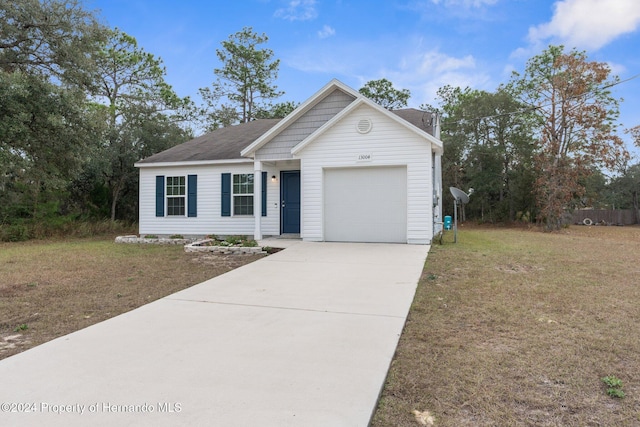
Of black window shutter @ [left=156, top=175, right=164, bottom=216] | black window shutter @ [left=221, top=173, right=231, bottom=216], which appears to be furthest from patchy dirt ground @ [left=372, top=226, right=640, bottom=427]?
black window shutter @ [left=156, top=175, right=164, bottom=216]

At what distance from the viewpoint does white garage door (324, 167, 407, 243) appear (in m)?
9.97

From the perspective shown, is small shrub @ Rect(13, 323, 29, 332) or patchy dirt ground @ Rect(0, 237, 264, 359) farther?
patchy dirt ground @ Rect(0, 237, 264, 359)

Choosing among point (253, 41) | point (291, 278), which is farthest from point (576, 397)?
point (253, 41)

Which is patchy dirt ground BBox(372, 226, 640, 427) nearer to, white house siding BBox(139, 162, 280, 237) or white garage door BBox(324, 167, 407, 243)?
white garage door BBox(324, 167, 407, 243)

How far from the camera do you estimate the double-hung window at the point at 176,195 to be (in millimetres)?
12586

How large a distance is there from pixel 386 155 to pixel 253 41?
69.4 feet

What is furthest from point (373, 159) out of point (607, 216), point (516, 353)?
point (607, 216)

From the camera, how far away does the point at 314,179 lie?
1040 centimetres

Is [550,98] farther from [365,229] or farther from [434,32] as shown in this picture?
[365,229]

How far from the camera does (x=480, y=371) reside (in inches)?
109

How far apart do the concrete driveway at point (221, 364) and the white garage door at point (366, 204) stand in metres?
5.04

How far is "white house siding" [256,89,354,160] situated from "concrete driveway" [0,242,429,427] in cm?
657

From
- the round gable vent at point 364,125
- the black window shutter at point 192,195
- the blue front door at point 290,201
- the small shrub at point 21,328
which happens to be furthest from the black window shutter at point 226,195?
the small shrub at point 21,328

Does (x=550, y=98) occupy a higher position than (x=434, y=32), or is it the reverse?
(x=434, y=32)
